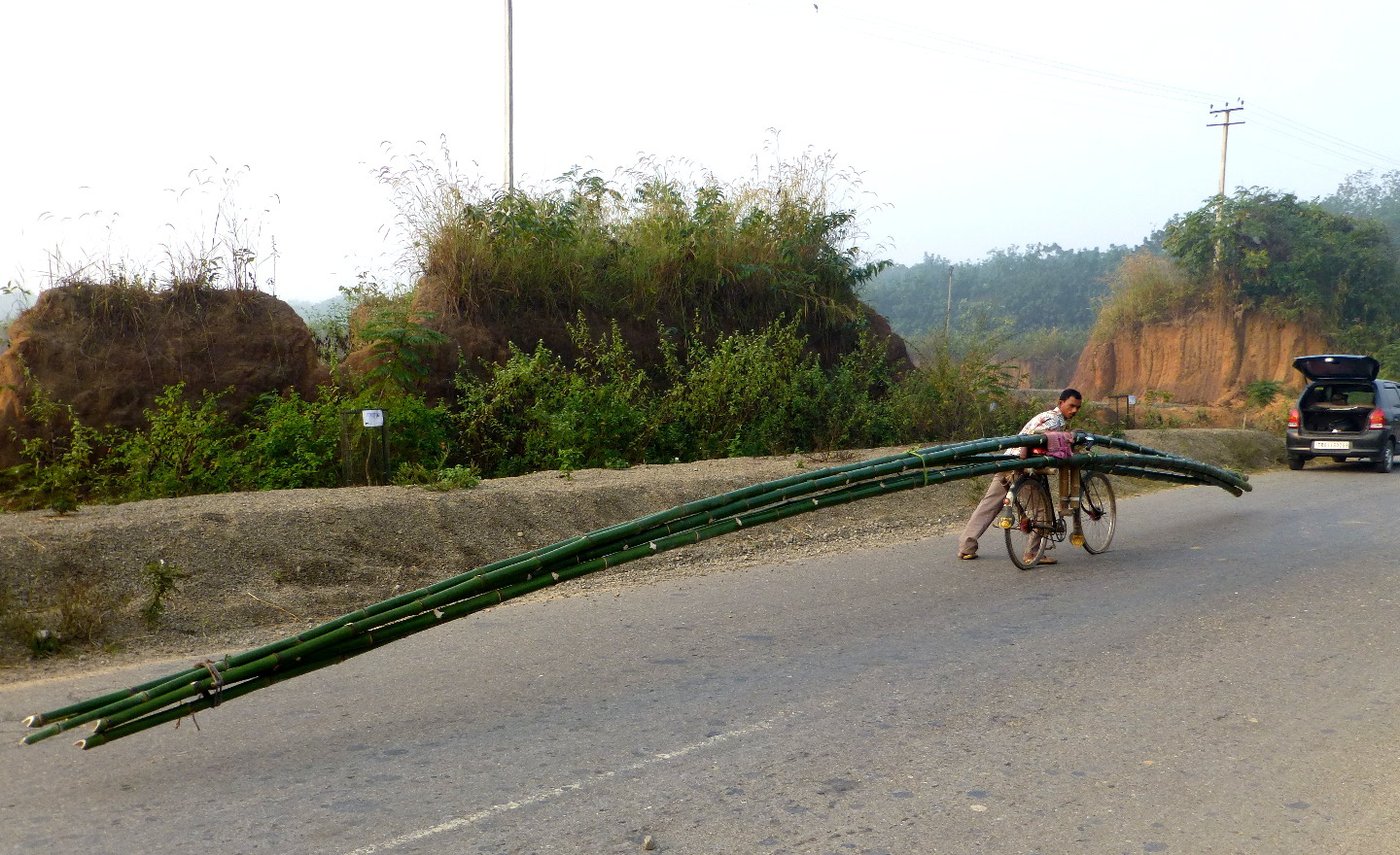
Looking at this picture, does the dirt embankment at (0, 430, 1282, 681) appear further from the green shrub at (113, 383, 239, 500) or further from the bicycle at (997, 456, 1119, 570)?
the bicycle at (997, 456, 1119, 570)

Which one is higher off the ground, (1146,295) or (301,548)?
(1146,295)

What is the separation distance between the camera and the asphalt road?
13.4 feet

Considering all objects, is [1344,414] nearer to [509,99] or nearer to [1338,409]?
[1338,409]

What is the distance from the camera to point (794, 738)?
16.7 ft

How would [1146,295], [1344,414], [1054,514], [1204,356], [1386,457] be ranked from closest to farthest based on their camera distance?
[1054,514] → [1386,457] → [1344,414] → [1204,356] → [1146,295]

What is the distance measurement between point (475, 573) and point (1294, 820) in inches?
149

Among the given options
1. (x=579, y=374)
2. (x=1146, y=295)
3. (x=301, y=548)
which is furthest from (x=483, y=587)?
(x=1146, y=295)

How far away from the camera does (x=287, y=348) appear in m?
13.1

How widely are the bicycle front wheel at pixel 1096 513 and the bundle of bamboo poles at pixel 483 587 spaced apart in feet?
4.67

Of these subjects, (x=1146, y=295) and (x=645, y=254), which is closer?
(x=645, y=254)

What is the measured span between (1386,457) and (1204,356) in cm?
2695

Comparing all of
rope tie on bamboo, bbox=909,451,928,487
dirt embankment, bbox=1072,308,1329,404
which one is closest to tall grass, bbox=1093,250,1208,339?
dirt embankment, bbox=1072,308,1329,404

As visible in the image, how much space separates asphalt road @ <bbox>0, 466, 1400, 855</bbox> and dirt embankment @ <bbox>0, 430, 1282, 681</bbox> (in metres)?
0.95

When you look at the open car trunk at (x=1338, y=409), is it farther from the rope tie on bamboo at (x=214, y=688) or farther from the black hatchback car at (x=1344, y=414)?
the rope tie on bamboo at (x=214, y=688)
